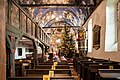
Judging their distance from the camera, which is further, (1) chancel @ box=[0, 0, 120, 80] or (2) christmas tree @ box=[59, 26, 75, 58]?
(2) christmas tree @ box=[59, 26, 75, 58]

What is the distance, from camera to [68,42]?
2611cm

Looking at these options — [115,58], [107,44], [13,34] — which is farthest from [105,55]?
[13,34]

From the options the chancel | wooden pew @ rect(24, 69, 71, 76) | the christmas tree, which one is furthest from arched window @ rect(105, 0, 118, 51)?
the christmas tree

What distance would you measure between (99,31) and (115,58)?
3.64 meters

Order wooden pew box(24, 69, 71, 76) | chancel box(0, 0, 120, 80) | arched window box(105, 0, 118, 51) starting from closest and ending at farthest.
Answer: chancel box(0, 0, 120, 80), wooden pew box(24, 69, 71, 76), arched window box(105, 0, 118, 51)

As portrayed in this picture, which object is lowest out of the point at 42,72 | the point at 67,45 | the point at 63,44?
the point at 42,72

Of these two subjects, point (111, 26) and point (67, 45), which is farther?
point (67, 45)

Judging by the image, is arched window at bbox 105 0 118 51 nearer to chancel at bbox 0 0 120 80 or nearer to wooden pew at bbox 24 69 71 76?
chancel at bbox 0 0 120 80

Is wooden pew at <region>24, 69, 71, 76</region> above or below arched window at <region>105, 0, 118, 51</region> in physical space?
below

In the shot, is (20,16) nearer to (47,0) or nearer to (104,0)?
(104,0)

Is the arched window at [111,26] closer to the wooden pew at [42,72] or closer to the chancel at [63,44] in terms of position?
the chancel at [63,44]

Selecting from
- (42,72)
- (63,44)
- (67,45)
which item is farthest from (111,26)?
(63,44)

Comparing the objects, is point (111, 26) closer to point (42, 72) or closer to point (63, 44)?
point (42, 72)

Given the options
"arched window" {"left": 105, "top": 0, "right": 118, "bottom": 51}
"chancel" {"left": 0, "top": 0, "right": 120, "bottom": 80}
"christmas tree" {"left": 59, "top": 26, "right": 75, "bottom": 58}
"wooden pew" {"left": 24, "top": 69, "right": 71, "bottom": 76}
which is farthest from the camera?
"christmas tree" {"left": 59, "top": 26, "right": 75, "bottom": 58}
